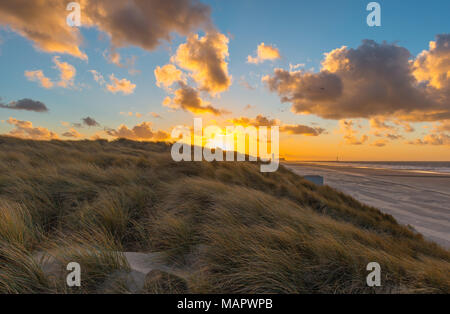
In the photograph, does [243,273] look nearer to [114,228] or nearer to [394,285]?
[394,285]

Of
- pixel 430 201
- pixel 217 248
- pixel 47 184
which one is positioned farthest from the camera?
pixel 430 201

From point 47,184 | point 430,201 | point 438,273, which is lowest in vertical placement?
point 430,201

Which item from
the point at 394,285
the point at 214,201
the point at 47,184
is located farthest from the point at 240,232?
the point at 47,184

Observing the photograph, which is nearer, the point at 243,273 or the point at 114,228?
the point at 243,273

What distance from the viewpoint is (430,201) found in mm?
15156

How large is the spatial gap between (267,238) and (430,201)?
748 inches

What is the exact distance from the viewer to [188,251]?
2.80 m

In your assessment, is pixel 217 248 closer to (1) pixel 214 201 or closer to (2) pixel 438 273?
(1) pixel 214 201
